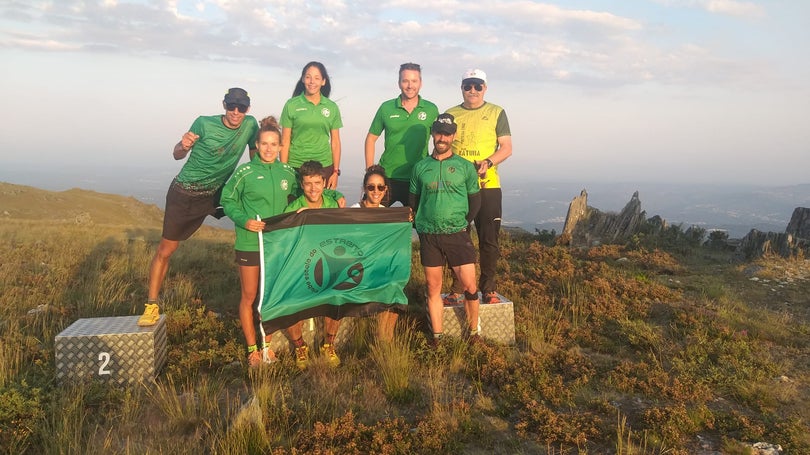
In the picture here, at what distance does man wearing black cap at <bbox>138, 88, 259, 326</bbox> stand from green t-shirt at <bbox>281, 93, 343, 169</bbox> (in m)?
0.49

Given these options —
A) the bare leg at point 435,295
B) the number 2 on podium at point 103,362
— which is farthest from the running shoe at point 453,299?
the number 2 on podium at point 103,362

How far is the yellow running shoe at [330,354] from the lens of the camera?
5639 mm

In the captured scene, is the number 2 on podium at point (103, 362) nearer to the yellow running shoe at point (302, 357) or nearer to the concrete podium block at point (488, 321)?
the yellow running shoe at point (302, 357)

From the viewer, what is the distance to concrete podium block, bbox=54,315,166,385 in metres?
5.02

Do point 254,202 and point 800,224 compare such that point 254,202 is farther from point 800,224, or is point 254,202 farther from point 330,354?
point 800,224

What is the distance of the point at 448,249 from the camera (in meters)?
5.80

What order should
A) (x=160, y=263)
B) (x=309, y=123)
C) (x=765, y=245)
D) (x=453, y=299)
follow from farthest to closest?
1. (x=765, y=245)
2. (x=453, y=299)
3. (x=309, y=123)
4. (x=160, y=263)

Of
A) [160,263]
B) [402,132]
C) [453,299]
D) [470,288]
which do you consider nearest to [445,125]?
[402,132]

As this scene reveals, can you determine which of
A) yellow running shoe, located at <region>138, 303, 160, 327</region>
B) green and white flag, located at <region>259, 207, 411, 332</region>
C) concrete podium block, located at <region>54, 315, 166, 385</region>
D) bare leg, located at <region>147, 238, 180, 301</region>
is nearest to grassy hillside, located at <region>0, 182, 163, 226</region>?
bare leg, located at <region>147, 238, 180, 301</region>

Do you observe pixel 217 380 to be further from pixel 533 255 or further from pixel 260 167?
pixel 533 255

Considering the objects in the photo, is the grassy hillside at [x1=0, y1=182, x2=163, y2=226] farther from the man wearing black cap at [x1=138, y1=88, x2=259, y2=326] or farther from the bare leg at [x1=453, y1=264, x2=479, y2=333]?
the bare leg at [x1=453, y1=264, x2=479, y2=333]

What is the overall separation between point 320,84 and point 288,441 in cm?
445

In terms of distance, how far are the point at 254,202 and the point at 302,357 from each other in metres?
1.96

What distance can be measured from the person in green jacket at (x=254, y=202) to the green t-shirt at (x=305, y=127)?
1.97ft
